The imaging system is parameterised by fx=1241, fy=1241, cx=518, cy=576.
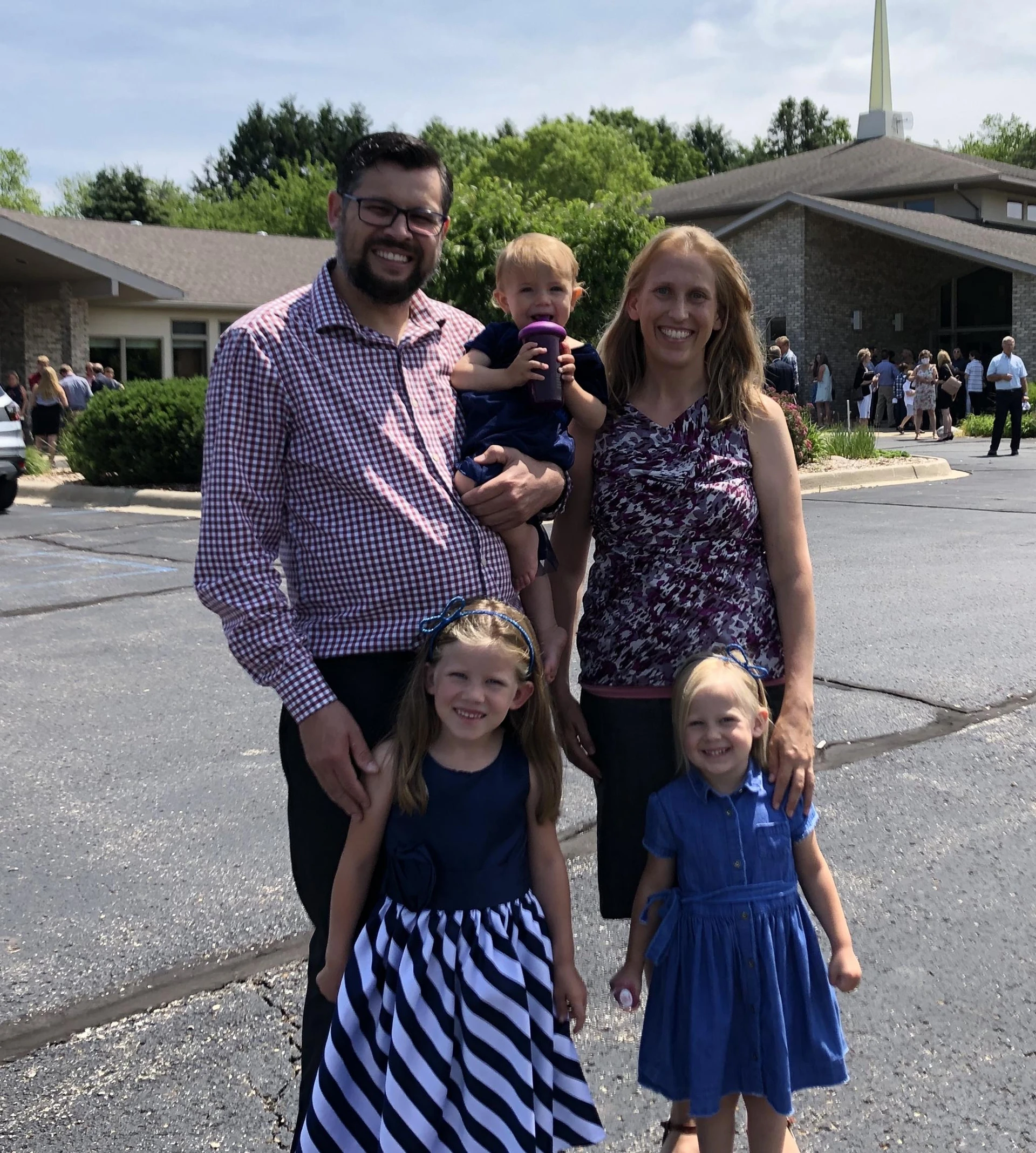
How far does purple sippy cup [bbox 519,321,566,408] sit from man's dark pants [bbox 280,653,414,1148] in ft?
1.97

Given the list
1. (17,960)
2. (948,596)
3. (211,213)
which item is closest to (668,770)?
(17,960)

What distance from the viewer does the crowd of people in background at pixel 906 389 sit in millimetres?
25109

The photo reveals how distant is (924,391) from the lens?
2556 cm

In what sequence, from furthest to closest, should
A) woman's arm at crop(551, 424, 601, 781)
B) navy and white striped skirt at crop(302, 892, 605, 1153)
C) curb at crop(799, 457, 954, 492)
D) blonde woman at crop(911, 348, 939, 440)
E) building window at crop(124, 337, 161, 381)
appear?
1. building window at crop(124, 337, 161, 381)
2. blonde woman at crop(911, 348, 939, 440)
3. curb at crop(799, 457, 954, 492)
4. woman's arm at crop(551, 424, 601, 781)
5. navy and white striped skirt at crop(302, 892, 605, 1153)

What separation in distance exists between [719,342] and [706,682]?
0.77 m

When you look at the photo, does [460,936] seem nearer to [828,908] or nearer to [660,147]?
[828,908]

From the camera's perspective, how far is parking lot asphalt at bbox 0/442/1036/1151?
2891 mm

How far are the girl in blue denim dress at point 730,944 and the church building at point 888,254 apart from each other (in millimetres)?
31339

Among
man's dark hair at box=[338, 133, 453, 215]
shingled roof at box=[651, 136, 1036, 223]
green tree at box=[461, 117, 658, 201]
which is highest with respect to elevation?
green tree at box=[461, 117, 658, 201]

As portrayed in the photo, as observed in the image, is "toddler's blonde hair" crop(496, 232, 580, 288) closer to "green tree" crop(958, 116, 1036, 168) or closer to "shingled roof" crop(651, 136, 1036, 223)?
"shingled roof" crop(651, 136, 1036, 223)

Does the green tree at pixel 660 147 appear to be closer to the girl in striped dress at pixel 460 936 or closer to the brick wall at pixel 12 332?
the brick wall at pixel 12 332

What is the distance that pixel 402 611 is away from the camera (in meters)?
2.41

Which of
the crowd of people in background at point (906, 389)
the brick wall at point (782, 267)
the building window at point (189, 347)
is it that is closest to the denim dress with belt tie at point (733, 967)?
the crowd of people in background at point (906, 389)

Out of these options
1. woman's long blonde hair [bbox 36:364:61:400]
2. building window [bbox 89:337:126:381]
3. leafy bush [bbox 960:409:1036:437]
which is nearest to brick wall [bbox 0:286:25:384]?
building window [bbox 89:337:126:381]
